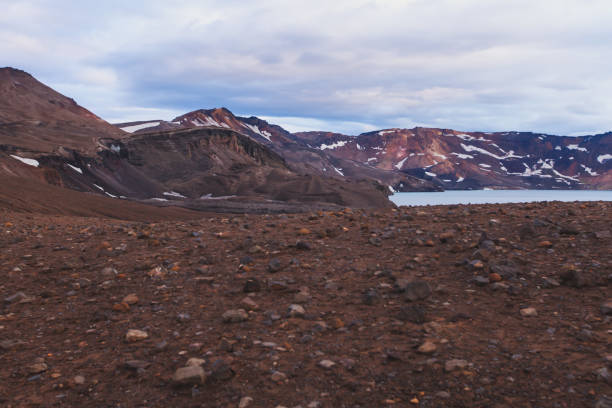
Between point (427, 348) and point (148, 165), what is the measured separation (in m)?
87.5

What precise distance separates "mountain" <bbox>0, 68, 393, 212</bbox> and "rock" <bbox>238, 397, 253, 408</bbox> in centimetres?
5318

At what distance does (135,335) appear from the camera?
4406mm

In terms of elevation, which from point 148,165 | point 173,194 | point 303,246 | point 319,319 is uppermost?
point 148,165

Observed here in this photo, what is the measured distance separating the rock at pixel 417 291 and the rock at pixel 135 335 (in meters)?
2.94

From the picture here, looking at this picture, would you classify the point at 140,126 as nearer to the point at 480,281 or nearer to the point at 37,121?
the point at 37,121

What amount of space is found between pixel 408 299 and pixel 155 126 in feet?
518

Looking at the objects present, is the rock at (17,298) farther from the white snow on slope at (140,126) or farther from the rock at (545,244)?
the white snow on slope at (140,126)

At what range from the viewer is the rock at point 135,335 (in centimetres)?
438

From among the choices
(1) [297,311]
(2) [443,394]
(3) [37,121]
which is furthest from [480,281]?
(3) [37,121]

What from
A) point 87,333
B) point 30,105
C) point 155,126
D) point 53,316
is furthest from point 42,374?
point 155,126

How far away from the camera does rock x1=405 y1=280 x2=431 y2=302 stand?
16.5 ft

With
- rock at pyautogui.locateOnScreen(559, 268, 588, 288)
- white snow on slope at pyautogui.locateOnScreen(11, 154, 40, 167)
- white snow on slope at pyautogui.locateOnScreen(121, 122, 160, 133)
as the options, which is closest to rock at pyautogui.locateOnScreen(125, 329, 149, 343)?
rock at pyautogui.locateOnScreen(559, 268, 588, 288)

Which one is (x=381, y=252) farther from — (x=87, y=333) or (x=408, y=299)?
(x=87, y=333)

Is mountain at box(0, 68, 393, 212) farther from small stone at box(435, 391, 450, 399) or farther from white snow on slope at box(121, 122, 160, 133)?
→ small stone at box(435, 391, 450, 399)
